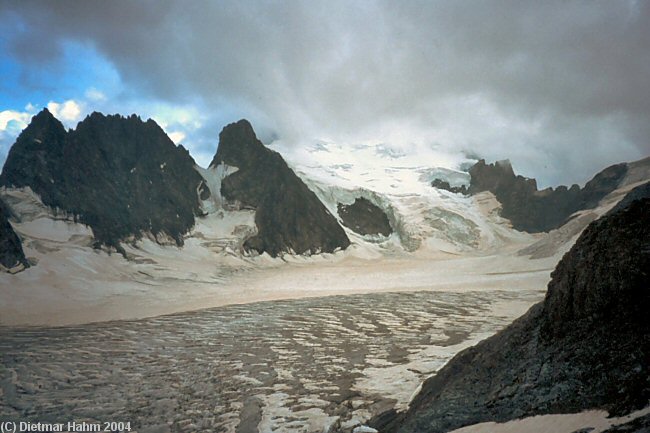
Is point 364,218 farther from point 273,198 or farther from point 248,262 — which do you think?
point 248,262

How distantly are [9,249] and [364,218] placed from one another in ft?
317

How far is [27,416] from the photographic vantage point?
404 inches

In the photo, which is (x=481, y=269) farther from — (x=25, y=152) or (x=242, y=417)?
(x=25, y=152)

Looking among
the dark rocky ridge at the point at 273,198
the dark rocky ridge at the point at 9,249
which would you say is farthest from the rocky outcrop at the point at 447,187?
the dark rocky ridge at the point at 9,249

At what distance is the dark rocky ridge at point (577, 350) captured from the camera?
5.54m

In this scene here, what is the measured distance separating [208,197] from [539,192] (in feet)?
427

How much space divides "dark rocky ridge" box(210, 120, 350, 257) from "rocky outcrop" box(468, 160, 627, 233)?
81411 millimetres

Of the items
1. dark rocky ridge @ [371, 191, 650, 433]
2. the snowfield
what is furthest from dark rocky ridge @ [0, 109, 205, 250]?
dark rocky ridge @ [371, 191, 650, 433]

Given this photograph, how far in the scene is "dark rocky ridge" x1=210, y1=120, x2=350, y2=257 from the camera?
97688mm

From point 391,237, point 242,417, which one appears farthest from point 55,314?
point 391,237

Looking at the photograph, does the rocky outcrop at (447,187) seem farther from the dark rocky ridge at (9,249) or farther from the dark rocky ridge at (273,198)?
the dark rocky ridge at (9,249)

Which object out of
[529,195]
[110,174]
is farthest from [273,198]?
[529,195]

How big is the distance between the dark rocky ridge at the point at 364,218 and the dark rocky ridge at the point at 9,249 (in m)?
90.0

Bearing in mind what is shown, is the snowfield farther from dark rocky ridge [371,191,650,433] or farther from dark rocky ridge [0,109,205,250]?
dark rocky ridge [371,191,650,433]
